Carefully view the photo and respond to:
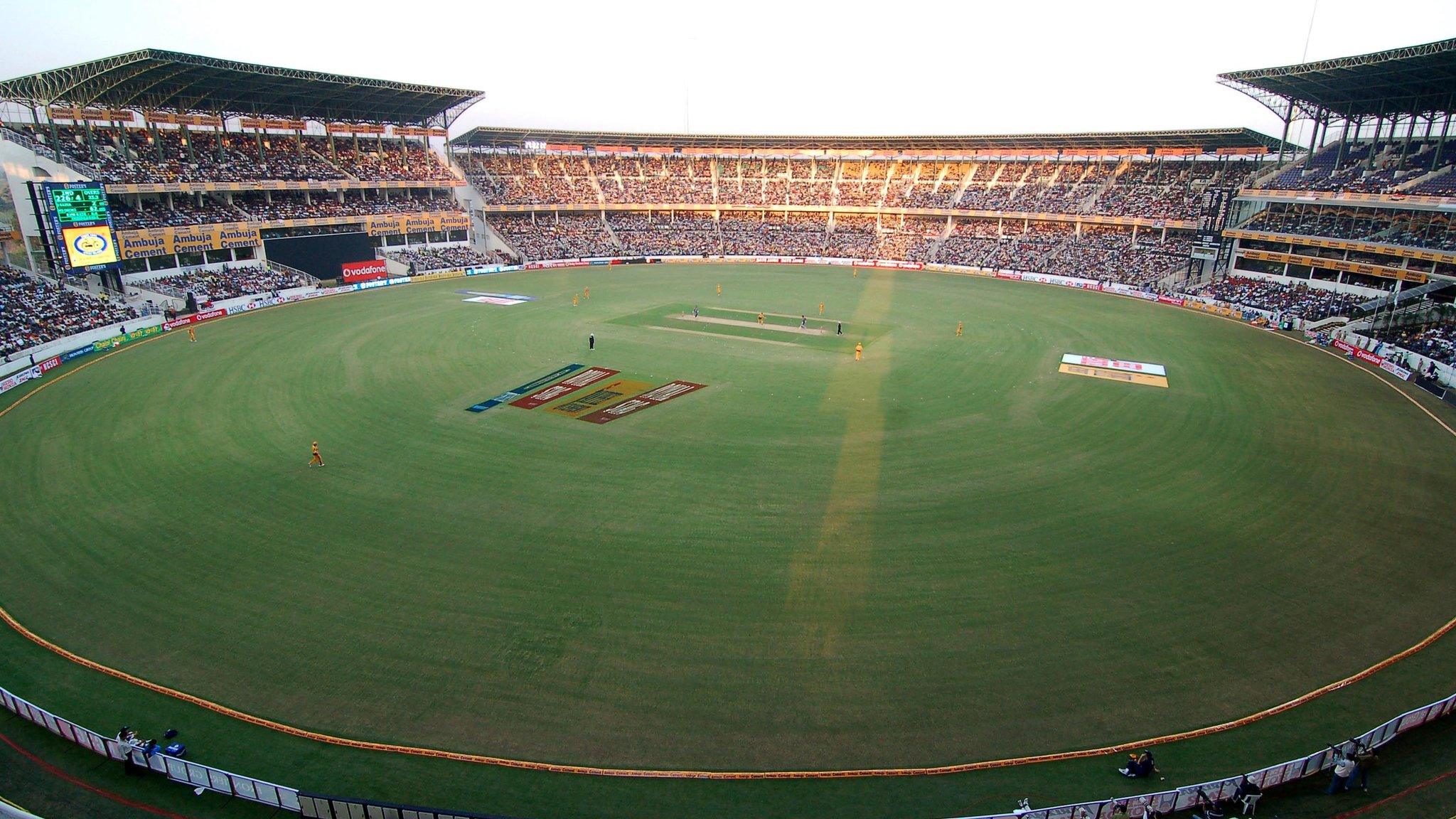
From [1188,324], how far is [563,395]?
45.5 m

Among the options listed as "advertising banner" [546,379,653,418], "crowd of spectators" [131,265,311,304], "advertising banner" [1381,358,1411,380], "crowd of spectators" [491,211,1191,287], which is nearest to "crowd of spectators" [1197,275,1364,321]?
"crowd of spectators" [491,211,1191,287]

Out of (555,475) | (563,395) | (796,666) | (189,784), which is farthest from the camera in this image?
(563,395)

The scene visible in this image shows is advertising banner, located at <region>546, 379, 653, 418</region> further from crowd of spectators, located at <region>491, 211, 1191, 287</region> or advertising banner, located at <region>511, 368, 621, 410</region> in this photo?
crowd of spectators, located at <region>491, 211, 1191, 287</region>

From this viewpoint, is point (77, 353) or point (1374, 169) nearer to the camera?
point (77, 353)

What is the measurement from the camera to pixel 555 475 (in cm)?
2586

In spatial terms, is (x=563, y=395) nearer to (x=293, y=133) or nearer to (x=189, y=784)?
(x=189, y=784)

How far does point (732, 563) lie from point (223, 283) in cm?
5935

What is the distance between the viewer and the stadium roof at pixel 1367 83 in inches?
1921

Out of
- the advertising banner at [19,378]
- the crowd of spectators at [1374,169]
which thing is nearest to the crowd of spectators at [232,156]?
the advertising banner at [19,378]

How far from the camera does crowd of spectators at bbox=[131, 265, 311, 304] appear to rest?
185 ft

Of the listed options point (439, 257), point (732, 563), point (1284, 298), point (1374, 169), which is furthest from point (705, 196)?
point (732, 563)

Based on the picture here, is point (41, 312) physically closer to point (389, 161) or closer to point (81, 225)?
point (81, 225)

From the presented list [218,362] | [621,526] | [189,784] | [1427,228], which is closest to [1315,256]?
[1427,228]

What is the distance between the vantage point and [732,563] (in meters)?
20.1
